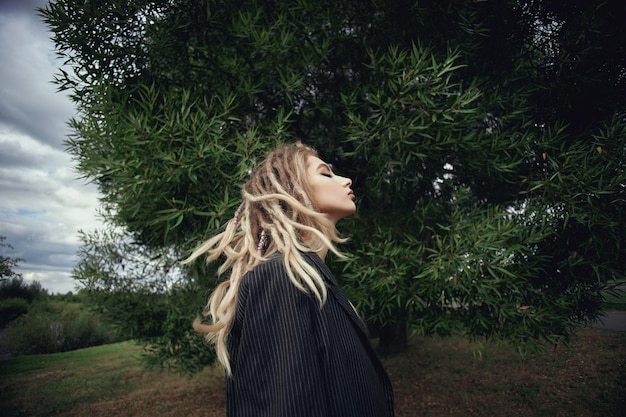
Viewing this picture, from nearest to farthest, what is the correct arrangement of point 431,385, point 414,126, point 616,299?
A: point 414,126, point 616,299, point 431,385

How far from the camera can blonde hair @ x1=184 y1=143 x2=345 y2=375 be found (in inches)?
64.3

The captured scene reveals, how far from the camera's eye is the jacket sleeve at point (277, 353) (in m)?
1.28

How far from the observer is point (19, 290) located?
9.96m

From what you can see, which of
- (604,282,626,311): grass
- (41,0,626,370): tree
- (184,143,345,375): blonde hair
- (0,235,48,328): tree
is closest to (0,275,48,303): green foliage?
(0,235,48,328): tree

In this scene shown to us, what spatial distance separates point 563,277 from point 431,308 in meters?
1.63

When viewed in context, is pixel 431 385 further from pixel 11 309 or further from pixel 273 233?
pixel 11 309

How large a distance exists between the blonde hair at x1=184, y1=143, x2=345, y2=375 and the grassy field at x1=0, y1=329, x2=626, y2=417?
4.67m

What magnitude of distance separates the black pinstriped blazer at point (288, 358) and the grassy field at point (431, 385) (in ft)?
15.4

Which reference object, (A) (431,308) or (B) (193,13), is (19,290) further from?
(A) (431,308)

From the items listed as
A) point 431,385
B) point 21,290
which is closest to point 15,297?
point 21,290

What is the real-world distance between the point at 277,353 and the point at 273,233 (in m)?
0.57

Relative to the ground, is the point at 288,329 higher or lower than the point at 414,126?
lower

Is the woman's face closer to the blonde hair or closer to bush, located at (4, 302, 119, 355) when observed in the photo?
the blonde hair

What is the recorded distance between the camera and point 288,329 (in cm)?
137
